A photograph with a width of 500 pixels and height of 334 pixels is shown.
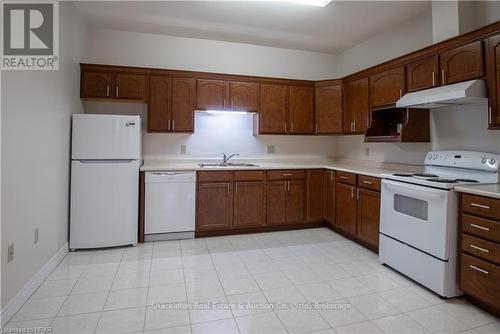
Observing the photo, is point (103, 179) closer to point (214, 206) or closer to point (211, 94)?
point (214, 206)

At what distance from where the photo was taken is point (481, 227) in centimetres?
204

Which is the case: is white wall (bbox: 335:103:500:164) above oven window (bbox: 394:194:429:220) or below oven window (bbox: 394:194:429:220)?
above

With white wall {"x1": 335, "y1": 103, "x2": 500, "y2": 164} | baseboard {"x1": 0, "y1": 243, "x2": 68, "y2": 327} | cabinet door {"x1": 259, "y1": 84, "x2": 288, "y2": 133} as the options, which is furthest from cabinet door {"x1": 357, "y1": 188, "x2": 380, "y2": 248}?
baseboard {"x1": 0, "y1": 243, "x2": 68, "y2": 327}

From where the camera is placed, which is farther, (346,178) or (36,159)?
(346,178)

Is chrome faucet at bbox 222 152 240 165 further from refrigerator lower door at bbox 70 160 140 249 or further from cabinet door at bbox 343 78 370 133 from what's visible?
cabinet door at bbox 343 78 370 133

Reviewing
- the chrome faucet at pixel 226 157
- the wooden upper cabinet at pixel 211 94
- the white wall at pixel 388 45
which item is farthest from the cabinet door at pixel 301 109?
the wooden upper cabinet at pixel 211 94

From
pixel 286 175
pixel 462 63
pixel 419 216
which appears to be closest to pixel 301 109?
pixel 286 175

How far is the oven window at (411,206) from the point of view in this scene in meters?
2.45

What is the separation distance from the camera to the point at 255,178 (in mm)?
3854

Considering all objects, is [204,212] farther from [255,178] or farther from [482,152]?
[482,152]

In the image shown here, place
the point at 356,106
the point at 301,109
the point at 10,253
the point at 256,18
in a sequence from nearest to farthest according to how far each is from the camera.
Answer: the point at 10,253 < the point at 256,18 < the point at 356,106 < the point at 301,109

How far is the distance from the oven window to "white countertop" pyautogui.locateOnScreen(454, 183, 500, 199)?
317 millimetres

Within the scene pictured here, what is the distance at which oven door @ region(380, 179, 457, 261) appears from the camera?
2.23 m

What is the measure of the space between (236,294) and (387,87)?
2719mm
